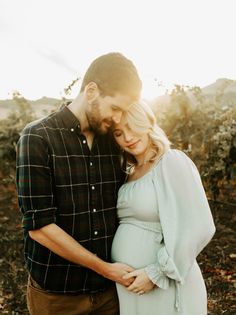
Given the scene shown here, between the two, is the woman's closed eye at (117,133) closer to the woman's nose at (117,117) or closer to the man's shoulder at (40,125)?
the woman's nose at (117,117)

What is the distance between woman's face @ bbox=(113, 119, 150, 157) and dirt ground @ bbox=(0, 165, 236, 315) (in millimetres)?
2125

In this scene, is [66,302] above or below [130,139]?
below

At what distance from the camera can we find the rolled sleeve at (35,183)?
2.58 m

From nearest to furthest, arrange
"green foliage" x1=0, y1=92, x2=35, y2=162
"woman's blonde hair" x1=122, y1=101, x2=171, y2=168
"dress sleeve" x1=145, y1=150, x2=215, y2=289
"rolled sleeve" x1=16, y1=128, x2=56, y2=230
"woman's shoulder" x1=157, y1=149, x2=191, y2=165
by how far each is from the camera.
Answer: "rolled sleeve" x1=16, y1=128, x2=56, y2=230 < "dress sleeve" x1=145, y1=150, x2=215, y2=289 < "woman's shoulder" x1=157, y1=149, x2=191, y2=165 < "woman's blonde hair" x1=122, y1=101, x2=171, y2=168 < "green foliage" x1=0, y1=92, x2=35, y2=162

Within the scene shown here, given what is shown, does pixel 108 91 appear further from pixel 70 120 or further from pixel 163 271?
pixel 163 271

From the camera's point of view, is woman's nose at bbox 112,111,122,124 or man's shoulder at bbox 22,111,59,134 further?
woman's nose at bbox 112,111,122,124

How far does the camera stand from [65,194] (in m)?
2.72

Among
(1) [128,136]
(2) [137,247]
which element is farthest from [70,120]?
(2) [137,247]

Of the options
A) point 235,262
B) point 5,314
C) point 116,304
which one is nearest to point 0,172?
point 5,314

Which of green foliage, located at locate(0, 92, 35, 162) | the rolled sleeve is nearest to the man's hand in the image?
the rolled sleeve

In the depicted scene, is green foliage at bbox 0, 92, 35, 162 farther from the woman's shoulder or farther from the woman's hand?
the woman's hand

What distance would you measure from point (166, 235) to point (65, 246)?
62cm

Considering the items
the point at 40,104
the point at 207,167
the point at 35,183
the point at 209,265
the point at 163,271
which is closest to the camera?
the point at 35,183

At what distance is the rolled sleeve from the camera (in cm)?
258
